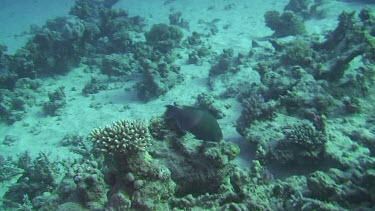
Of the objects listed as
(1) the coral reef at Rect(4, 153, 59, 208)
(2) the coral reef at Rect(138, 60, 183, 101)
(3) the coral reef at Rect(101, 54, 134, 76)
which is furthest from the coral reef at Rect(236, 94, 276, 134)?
(3) the coral reef at Rect(101, 54, 134, 76)

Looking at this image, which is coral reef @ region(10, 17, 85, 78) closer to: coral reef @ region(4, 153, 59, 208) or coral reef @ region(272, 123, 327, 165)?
coral reef @ region(4, 153, 59, 208)

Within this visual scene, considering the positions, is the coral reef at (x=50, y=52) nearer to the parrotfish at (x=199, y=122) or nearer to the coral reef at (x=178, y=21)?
the coral reef at (x=178, y=21)

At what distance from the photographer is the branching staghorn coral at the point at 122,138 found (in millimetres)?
4195

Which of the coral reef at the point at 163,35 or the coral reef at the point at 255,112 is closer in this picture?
the coral reef at the point at 255,112

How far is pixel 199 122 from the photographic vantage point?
4.50m

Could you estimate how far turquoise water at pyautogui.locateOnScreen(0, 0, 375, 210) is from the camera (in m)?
4.39

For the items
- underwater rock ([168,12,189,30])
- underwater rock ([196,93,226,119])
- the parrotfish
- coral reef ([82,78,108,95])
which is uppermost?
the parrotfish

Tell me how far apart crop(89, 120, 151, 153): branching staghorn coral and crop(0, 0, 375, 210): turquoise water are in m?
0.02

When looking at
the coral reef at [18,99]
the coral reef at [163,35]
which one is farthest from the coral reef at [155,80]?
the coral reef at [18,99]

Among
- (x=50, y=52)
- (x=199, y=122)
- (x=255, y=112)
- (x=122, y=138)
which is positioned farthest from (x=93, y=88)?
(x=199, y=122)

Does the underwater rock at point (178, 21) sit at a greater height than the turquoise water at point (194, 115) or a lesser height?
lesser

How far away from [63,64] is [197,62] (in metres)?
5.92

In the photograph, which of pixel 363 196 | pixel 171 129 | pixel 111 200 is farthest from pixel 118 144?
pixel 363 196

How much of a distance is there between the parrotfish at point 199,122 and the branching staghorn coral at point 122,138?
578mm
